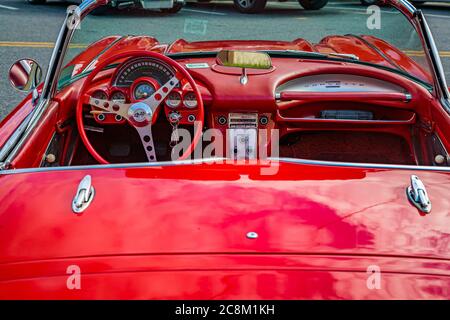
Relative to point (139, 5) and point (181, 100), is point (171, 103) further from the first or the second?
point (139, 5)

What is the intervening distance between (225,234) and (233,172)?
347mm

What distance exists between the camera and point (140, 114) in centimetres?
242

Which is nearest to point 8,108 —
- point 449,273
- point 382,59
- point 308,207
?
point 382,59

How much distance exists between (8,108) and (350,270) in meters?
4.40

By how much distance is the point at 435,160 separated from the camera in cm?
254

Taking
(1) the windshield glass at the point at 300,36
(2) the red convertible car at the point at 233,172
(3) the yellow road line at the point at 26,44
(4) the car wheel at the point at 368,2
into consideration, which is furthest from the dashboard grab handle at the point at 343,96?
(3) the yellow road line at the point at 26,44

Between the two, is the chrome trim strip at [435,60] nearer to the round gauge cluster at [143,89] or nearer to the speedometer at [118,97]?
the round gauge cluster at [143,89]

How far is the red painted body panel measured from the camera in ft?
4.91

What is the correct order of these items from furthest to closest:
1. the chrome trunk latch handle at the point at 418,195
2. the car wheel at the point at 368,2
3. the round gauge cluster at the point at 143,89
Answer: the car wheel at the point at 368,2 < the round gauge cluster at the point at 143,89 < the chrome trunk latch handle at the point at 418,195

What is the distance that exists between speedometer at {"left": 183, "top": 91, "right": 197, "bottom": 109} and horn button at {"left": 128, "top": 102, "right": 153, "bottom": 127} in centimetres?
19

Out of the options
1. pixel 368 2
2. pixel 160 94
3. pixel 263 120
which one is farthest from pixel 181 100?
pixel 368 2

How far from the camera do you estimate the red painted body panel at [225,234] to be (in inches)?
58.9

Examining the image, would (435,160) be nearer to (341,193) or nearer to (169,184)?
(341,193)
